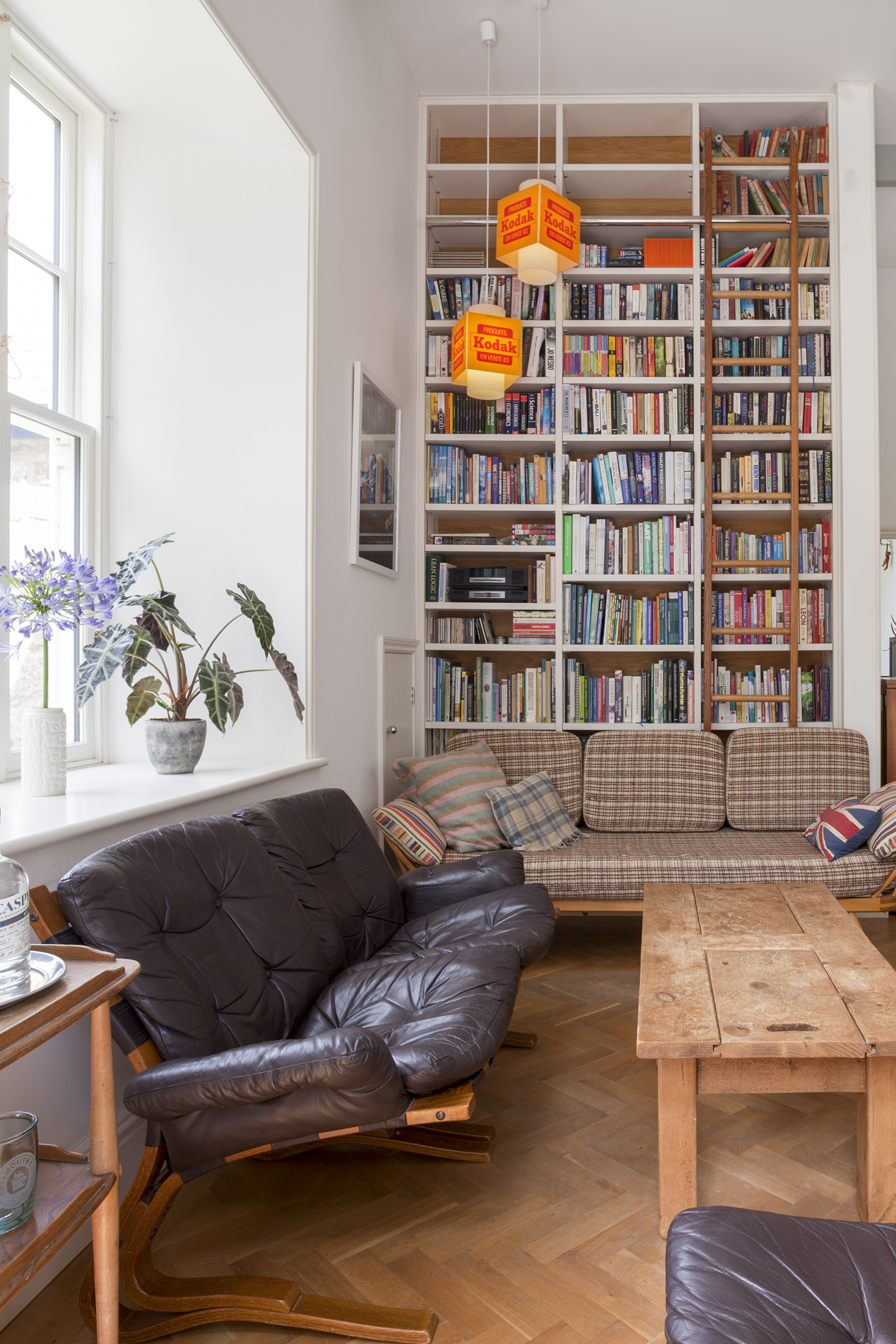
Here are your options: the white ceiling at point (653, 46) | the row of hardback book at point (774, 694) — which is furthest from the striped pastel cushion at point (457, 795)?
the white ceiling at point (653, 46)

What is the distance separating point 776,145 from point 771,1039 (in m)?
4.36

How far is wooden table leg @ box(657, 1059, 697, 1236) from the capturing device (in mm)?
1793

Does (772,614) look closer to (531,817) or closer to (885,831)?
(885,831)

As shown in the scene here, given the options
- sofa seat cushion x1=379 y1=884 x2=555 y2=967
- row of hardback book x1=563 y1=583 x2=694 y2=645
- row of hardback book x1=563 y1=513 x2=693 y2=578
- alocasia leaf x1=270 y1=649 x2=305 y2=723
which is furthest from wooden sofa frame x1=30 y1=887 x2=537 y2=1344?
row of hardback book x1=563 y1=513 x2=693 y2=578

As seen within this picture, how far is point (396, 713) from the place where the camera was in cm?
399

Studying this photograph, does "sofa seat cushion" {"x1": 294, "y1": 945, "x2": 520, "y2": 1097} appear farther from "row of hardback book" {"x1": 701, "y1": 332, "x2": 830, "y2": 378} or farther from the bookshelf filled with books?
"row of hardback book" {"x1": 701, "y1": 332, "x2": 830, "y2": 378}

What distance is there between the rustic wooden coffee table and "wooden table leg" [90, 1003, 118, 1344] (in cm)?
92

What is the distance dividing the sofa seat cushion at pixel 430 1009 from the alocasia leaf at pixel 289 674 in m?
0.74

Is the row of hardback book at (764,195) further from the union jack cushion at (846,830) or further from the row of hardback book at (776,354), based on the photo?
the union jack cushion at (846,830)

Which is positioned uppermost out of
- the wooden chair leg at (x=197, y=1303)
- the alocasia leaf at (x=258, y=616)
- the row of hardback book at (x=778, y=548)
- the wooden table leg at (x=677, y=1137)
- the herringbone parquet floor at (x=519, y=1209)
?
the row of hardback book at (x=778, y=548)

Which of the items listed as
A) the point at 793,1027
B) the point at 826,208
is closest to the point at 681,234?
Result: the point at 826,208

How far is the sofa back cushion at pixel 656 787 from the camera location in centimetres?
405

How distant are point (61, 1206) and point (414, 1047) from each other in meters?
0.63

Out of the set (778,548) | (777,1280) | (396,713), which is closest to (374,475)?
(396,713)
